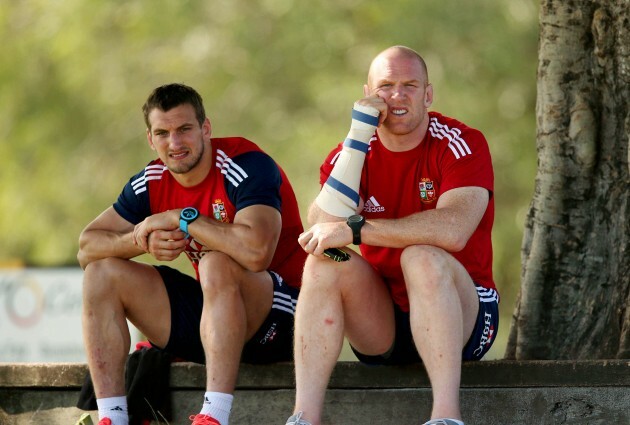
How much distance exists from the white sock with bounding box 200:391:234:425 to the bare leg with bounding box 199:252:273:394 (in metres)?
0.03

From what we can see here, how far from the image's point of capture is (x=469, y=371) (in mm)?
5293

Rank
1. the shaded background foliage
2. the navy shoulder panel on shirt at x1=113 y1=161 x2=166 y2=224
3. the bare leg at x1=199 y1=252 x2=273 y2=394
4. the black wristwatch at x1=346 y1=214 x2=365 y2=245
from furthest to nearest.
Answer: the shaded background foliage → the navy shoulder panel on shirt at x1=113 y1=161 x2=166 y2=224 → the bare leg at x1=199 y1=252 x2=273 y2=394 → the black wristwatch at x1=346 y1=214 x2=365 y2=245

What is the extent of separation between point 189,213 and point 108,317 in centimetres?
56

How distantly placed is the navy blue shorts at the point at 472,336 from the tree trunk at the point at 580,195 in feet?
2.91

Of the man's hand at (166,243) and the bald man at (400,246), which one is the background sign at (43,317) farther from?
the bald man at (400,246)

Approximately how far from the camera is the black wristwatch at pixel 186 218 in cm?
552

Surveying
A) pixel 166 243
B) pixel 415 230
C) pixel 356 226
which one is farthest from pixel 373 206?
pixel 166 243

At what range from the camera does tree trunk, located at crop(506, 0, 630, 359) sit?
6043mm

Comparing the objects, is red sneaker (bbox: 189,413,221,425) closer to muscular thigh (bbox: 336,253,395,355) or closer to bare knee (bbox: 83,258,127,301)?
muscular thigh (bbox: 336,253,395,355)

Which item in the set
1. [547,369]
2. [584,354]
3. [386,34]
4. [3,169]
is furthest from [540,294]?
[3,169]

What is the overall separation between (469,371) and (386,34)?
8.97 m

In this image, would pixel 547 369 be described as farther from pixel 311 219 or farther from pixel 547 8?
pixel 547 8

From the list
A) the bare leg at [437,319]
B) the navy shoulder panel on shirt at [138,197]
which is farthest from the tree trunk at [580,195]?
the navy shoulder panel on shirt at [138,197]

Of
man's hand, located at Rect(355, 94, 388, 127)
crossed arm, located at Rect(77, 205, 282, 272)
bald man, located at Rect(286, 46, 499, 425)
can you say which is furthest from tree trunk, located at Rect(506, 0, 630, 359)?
crossed arm, located at Rect(77, 205, 282, 272)
